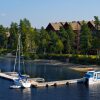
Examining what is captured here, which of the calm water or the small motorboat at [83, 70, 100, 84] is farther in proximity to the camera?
the small motorboat at [83, 70, 100, 84]

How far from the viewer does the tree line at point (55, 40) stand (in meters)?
144

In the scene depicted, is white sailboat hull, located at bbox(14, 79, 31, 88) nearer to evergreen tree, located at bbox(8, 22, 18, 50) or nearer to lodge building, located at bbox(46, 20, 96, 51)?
lodge building, located at bbox(46, 20, 96, 51)

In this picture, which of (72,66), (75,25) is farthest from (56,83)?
(75,25)

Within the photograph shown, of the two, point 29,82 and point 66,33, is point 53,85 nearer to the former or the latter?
point 29,82

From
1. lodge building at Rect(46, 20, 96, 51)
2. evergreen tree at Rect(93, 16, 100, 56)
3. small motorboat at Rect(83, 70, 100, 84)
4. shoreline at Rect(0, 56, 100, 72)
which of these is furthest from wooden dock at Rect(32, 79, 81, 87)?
lodge building at Rect(46, 20, 96, 51)

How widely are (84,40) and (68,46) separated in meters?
12.0

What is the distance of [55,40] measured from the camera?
158625 millimetres

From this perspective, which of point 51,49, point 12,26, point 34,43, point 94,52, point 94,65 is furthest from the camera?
point 12,26

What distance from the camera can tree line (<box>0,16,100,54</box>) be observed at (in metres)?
144

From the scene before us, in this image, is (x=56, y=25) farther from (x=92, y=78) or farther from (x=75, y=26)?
(x=92, y=78)

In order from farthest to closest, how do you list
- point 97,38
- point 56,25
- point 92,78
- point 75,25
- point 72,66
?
point 56,25
point 75,25
point 97,38
point 72,66
point 92,78

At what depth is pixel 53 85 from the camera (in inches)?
3428

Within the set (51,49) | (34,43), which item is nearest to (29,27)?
(34,43)

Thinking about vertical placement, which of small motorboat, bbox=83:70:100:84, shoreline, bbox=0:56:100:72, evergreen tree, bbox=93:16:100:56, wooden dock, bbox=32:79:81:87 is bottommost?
wooden dock, bbox=32:79:81:87
